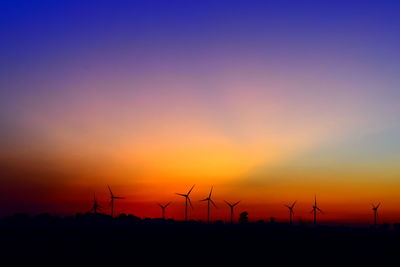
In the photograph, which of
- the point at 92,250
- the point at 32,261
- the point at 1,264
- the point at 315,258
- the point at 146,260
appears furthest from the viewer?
the point at 92,250

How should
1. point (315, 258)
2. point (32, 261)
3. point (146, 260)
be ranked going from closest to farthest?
point (32, 261) → point (146, 260) → point (315, 258)

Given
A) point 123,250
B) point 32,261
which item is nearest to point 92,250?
point 123,250

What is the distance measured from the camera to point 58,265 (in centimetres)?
11112

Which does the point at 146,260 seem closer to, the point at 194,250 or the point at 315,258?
the point at 194,250

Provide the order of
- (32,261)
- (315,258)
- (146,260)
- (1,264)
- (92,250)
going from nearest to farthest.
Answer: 1. (1,264)
2. (32,261)
3. (146,260)
4. (315,258)
5. (92,250)

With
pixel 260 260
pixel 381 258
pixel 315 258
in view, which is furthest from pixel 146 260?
pixel 381 258

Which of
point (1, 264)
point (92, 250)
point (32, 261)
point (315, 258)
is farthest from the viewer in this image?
point (92, 250)

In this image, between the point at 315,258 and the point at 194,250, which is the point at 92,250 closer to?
the point at 194,250

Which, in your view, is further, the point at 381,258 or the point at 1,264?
the point at 381,258

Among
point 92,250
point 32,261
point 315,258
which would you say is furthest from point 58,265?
point 315,258

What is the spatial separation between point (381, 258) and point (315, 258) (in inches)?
833

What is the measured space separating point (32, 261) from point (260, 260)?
5954 centimetres

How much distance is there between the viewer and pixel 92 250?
15462 cm

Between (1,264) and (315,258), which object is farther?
(315,258)
